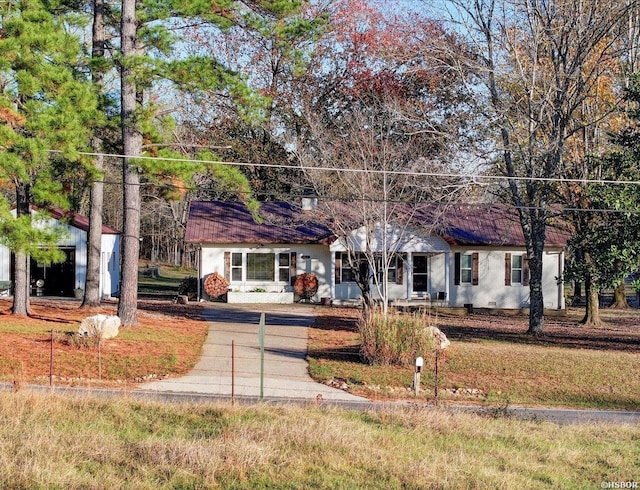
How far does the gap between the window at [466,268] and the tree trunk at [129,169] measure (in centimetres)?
1807

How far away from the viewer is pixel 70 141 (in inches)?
874

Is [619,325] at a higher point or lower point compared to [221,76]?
lower

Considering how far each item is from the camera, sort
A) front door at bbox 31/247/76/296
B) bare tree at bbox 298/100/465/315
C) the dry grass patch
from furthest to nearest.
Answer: front door at bbox 31/247/76/296 → bare tree at bbox 298/100/465/315 → the dry grass patch

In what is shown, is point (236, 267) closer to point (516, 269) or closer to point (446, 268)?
point (446, 268)

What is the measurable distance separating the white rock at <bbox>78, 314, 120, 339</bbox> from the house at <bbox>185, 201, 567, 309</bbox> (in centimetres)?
1510

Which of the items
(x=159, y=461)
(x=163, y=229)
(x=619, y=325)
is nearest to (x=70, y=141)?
(x=159, y=461)

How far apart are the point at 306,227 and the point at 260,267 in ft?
9.43

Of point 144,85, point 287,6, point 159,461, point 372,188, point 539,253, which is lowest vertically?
point 159,461

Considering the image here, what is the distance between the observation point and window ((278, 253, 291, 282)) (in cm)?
3928

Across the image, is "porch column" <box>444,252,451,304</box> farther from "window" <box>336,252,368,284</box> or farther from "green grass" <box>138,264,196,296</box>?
"green grass" <box>138,264,196,296</box>

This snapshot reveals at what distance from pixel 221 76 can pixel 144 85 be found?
7.85 feet

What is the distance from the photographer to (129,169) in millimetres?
24859

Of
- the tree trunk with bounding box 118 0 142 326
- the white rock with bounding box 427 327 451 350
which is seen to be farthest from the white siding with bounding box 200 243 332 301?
the white rock with bounding box 427 327 451 350

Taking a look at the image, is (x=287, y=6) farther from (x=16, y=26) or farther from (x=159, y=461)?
(x=159, y=461)
